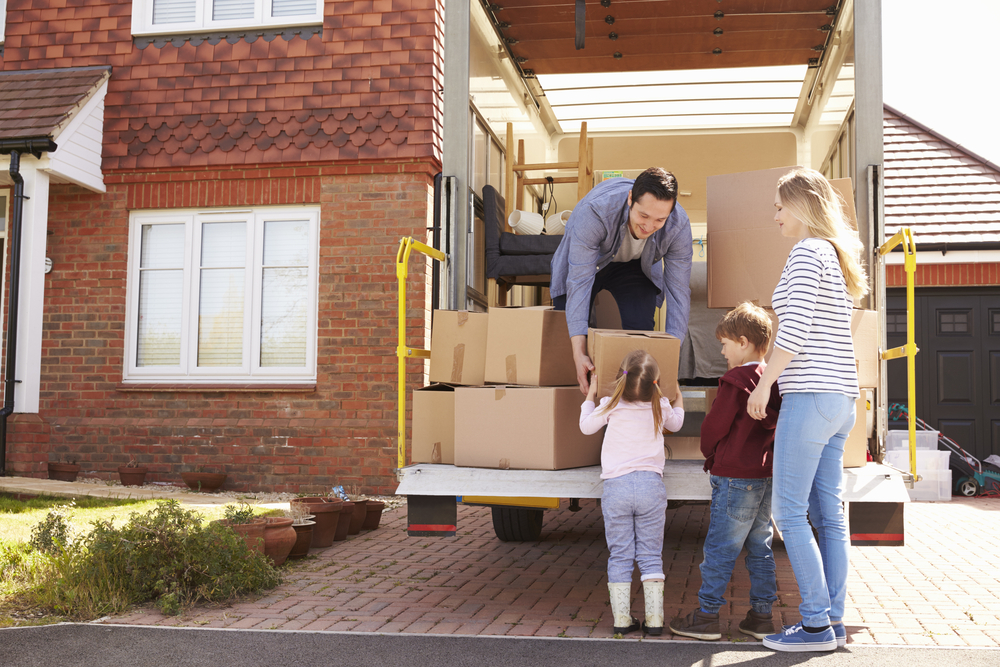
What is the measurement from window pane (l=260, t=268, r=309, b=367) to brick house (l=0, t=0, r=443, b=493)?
0.02m

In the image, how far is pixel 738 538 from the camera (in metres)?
3.50

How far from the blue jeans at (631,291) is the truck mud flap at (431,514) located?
1.34 meters

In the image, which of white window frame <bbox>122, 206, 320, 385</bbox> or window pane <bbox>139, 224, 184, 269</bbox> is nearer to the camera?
white window frame <bbox>122, 206, 320, 385</bbox>

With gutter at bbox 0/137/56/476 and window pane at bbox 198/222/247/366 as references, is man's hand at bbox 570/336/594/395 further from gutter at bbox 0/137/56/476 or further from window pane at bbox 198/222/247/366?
gutter at bbox 0/137/56/476

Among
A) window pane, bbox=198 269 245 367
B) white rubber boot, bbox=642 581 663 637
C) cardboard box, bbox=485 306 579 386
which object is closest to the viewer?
white rubber boot, bbox=642 581 663 637

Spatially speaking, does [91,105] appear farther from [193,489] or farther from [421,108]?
[193,489]

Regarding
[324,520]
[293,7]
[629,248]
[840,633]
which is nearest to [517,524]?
[324,520]

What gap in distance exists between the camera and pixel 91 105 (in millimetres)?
8727

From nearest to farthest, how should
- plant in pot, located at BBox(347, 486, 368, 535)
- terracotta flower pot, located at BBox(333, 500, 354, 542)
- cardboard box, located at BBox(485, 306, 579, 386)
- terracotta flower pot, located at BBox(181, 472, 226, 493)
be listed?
cardboard box, located at BBox(485, 306, 579, 386) → terracotta flower pot, located at BBox(333, 500, 354, 542) → plant in pot, located at BBox(347, 486, 368, 535) → terracotta flower pot, located at BBox(181, 472, 226, 493)

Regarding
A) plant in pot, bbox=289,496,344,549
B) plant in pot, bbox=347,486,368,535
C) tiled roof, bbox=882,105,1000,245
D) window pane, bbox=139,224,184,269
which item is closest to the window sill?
window pane, bbox=139,224,184,269

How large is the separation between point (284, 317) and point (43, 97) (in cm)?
309

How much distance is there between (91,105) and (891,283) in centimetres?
874

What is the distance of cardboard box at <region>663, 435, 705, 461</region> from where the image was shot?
4137 millimetres

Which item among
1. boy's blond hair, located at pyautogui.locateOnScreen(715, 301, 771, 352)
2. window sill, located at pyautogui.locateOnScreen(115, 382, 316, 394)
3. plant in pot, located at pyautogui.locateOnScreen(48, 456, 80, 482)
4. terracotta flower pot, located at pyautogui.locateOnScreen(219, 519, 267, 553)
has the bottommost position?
plant in pot, located at pyautogui.locateOnScreen(48, 456, 80, 482)
